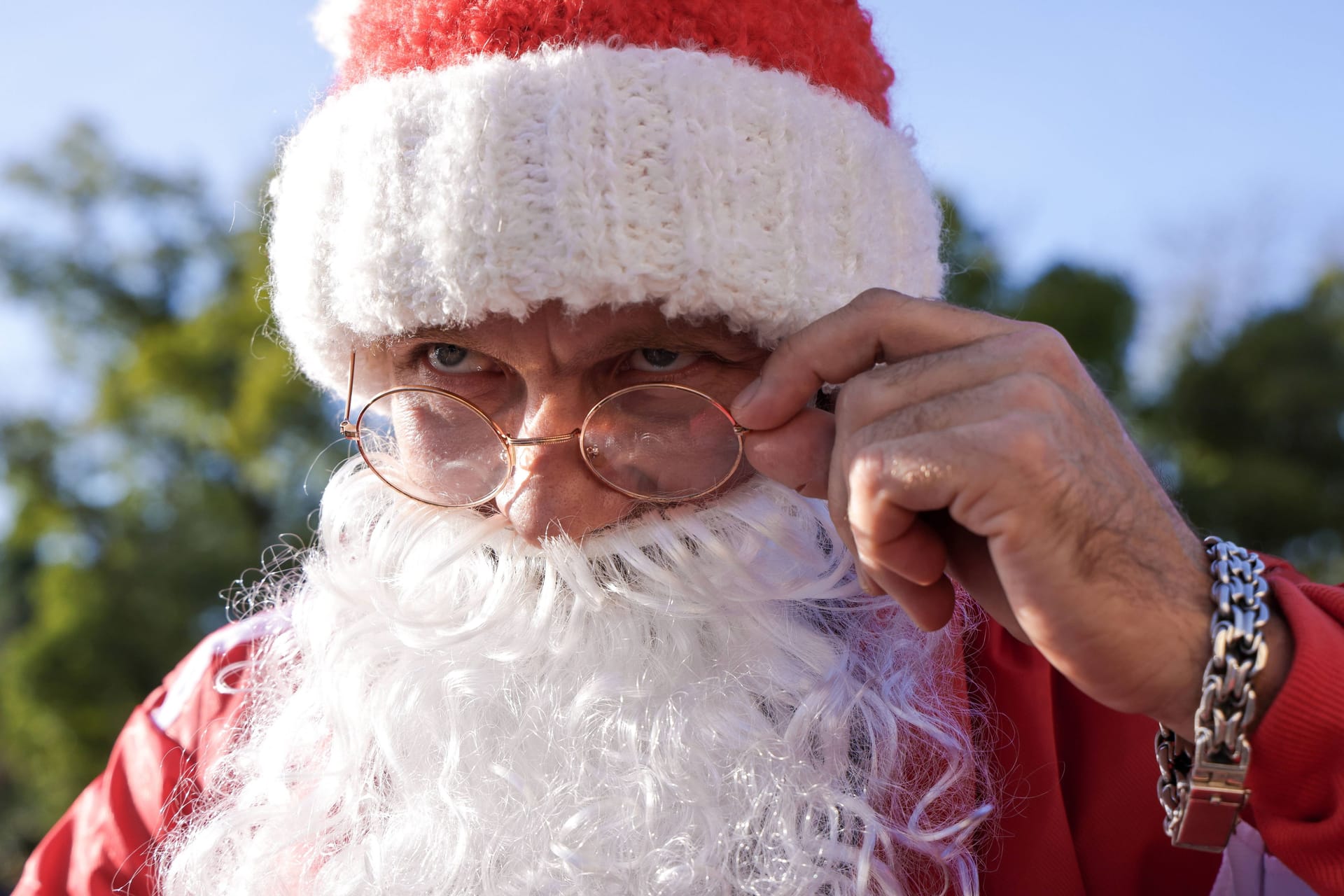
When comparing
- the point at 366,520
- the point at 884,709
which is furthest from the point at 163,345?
the point at 884,709

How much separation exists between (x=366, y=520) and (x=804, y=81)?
3.77 feet

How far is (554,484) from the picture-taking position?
153 cm

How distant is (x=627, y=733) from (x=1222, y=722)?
811 millimetres

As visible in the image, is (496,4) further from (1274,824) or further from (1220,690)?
(1274,824)

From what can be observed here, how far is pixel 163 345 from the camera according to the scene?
1370 cm

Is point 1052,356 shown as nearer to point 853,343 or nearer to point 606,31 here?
point 853,343

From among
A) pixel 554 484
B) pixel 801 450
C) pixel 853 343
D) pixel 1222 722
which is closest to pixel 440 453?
pixel 554 484

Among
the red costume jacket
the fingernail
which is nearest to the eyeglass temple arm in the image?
the red costume jacket

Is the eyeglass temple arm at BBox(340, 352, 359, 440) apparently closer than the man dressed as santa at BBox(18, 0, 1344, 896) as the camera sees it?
No

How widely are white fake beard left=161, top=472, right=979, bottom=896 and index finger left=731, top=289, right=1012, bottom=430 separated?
0.33 metres

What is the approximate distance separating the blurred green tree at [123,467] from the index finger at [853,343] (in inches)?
322

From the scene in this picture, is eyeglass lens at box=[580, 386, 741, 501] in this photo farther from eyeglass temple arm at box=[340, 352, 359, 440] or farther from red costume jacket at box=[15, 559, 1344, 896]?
red costume jacket at box=[15, 559, 1344, 896]

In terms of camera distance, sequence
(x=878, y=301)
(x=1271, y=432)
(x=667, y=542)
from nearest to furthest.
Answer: (x=878, y=301) → (x=667, y=542) → (x=1271, y=432)

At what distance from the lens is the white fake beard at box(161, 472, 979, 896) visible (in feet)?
4.69
